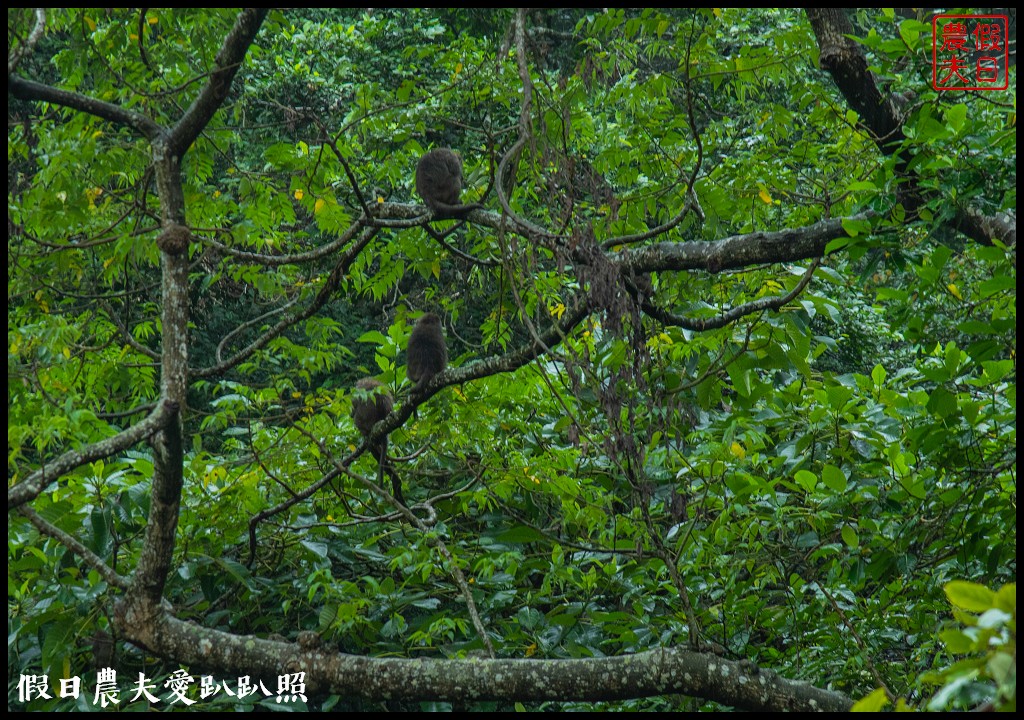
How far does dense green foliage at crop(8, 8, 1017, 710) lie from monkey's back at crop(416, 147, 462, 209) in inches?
15.3

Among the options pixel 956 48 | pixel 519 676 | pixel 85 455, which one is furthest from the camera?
pixel 956 48

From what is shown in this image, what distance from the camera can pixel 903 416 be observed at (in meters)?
3.08

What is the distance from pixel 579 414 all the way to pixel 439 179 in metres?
1.72

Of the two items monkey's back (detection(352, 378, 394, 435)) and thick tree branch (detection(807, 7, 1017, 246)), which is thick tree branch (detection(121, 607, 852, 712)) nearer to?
thick tree branch (detection(807, 7, 1017, 246))

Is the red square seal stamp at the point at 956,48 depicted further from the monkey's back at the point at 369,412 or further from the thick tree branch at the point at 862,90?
the monkey's back at the point at 369,412

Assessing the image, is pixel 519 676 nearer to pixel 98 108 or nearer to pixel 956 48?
pixel 98 108

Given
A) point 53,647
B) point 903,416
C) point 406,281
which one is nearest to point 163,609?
point 53,647

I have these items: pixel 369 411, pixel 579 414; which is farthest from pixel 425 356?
pixel 579 414

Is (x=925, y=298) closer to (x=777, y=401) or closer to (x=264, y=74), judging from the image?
(x=777, y=401)

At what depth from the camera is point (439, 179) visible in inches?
189

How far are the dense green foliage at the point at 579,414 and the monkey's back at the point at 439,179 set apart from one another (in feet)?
1.27

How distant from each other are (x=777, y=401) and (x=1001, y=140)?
1.33 m

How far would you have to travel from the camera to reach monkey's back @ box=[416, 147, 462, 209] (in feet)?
15.7

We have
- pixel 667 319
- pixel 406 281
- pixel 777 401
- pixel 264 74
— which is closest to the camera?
pixel 667 319
